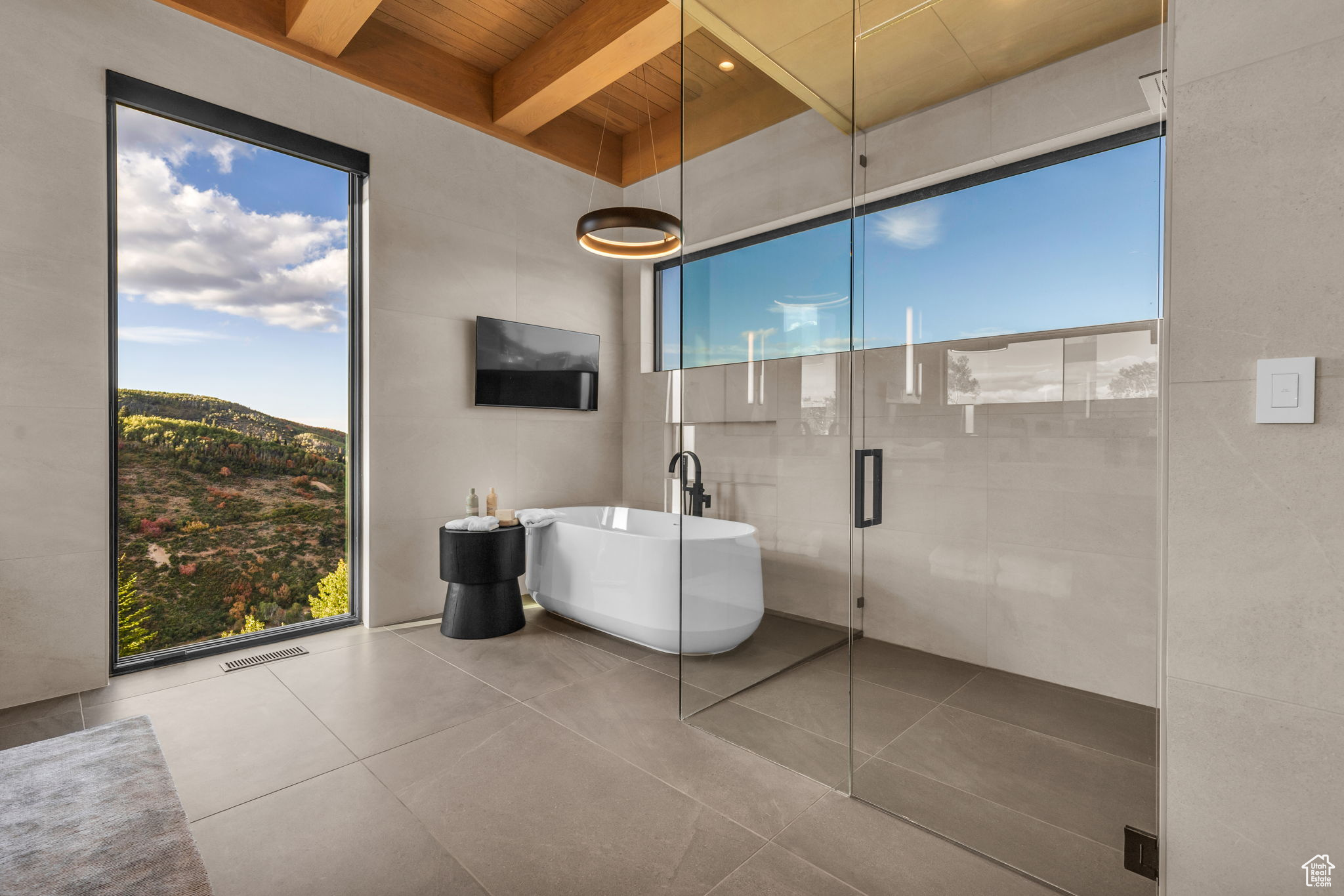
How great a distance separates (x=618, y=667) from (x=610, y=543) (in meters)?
0.62

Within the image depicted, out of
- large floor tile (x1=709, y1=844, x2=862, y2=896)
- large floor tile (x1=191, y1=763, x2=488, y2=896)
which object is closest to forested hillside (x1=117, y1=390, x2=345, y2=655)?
large floor tile (x1=191, y1=763, x2=488, y2=896)

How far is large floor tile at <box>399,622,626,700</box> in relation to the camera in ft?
9.30

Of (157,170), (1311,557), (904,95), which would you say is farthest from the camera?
(157,170)

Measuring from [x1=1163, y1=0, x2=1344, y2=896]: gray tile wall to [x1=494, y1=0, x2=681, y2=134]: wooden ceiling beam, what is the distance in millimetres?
2268

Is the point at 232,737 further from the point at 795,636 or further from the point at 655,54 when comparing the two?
the point at 655,54

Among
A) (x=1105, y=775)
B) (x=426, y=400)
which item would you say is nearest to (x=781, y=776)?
(x=1105, y=775)

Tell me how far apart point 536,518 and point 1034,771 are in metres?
2.72

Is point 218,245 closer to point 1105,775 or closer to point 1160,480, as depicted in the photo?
point 1160,480

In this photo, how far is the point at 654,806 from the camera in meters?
1.90

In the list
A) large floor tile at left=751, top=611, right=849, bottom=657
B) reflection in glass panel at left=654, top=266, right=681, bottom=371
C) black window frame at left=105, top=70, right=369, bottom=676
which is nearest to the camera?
large floor tile at left=751, top=611, right=849, bottom=657

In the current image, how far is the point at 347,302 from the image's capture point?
3.57 m

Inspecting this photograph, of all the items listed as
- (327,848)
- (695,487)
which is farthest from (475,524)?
(327,848)

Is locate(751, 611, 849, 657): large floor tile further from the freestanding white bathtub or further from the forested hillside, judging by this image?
the forested hillside

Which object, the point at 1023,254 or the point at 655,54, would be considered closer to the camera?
the point at 1023,254
